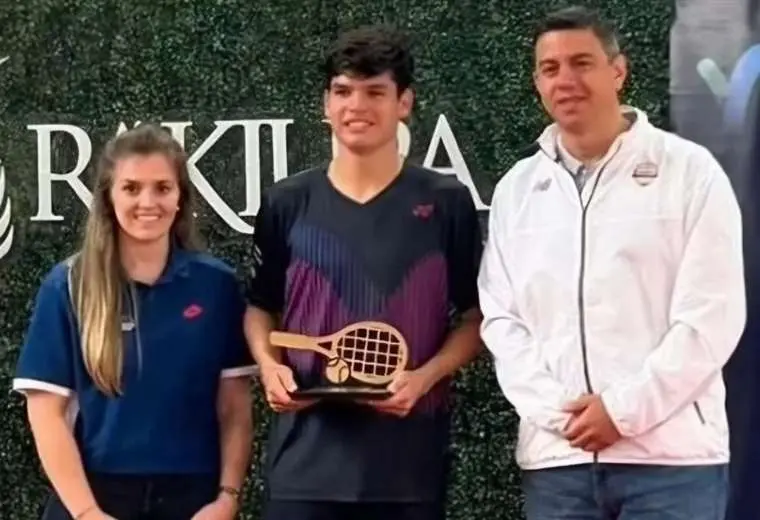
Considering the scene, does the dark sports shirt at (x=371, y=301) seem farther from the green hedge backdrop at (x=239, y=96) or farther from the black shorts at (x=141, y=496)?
the green hedge backdrop at (x=239, y=96)

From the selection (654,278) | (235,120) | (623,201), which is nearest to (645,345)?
(654,278)

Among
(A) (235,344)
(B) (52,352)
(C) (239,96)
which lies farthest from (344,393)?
(C) (239,96)

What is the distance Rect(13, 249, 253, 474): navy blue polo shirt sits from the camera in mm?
2121

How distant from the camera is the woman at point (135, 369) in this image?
2.12 meters

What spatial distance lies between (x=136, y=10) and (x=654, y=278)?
→ 1.59 metres

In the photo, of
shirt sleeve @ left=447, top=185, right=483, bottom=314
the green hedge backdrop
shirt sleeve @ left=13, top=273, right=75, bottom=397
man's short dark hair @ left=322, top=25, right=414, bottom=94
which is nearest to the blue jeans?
shirt sleeve @ left=447, top=185, right=483, bottom=314

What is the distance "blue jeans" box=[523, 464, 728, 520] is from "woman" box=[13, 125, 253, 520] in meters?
0.59

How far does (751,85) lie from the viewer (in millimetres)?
2807

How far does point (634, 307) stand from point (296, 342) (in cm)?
57

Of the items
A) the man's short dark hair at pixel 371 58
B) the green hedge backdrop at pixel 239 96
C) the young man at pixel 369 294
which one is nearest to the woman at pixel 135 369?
the young man at pixel 369 294

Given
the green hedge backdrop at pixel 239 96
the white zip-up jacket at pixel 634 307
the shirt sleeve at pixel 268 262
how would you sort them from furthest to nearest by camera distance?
the green hedge backdrop at pixel 239 96 < the shirt sleeve at pixel 268 262 < the white zip-up jacket at pixel 634 307

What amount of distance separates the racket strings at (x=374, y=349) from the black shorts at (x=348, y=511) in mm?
221

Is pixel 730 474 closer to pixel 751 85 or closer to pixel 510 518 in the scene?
pixel 510 518

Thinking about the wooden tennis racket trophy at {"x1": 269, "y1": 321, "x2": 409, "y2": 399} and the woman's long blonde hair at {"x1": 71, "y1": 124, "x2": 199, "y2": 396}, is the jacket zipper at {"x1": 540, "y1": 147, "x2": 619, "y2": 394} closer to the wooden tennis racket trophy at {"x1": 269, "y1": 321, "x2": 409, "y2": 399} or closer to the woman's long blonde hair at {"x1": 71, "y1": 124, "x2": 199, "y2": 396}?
the wooden tennis racket trophy at {"x1": 269, "y1": 321, "x2": 409, "y2": 399}
